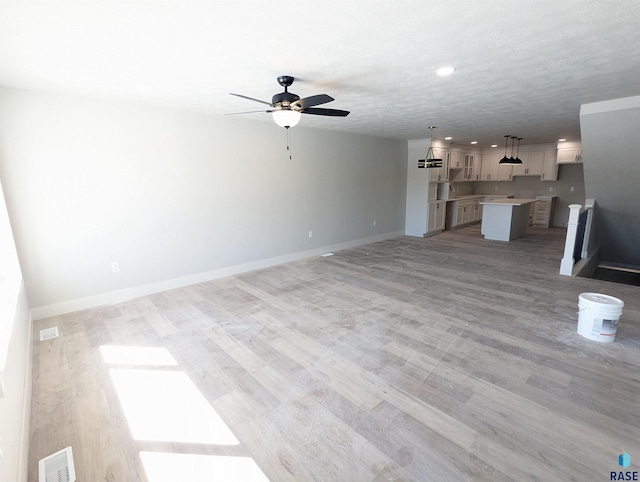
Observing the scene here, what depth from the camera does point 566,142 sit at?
26.8ft

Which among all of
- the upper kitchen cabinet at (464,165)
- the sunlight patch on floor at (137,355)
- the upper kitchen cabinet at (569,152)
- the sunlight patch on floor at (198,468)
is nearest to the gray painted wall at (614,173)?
the upper kitchen cabinet at (569,152)

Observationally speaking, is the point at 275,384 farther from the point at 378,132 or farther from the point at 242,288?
the point at 378,132

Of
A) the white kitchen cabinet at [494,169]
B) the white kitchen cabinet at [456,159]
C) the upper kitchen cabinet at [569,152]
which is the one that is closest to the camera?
the upper kitchen cabinet at [569,152]

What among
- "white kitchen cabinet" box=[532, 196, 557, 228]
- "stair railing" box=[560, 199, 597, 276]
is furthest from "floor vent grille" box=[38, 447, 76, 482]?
"white kitchen cabinet" box=[532, 196, 557, 228]

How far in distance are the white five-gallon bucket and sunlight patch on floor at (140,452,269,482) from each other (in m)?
3.03

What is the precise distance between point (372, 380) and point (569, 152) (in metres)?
9.37

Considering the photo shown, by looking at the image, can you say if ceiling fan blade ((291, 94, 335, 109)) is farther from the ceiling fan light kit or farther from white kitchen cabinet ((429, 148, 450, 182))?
white kitchen cabinet ((429, 148, 450, 182))

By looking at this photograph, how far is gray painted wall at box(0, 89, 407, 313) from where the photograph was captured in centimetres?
322

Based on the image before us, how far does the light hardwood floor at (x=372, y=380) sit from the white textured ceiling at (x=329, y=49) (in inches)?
94.6

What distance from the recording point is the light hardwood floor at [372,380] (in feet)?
5.44

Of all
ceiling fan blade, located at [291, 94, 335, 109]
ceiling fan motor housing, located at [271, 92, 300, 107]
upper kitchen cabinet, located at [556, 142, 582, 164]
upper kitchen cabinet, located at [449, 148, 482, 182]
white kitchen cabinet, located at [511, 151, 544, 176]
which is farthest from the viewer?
white kitchen cabinet, located at [511, 151, 544, 176]

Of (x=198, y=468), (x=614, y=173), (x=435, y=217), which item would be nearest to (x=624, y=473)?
(x=198, y=468)

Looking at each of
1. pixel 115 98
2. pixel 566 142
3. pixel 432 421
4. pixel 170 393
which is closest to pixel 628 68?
pixel 432 421

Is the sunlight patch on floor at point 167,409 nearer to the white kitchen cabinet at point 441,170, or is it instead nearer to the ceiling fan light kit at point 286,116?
the ceiling fan light kit at point 286,116
